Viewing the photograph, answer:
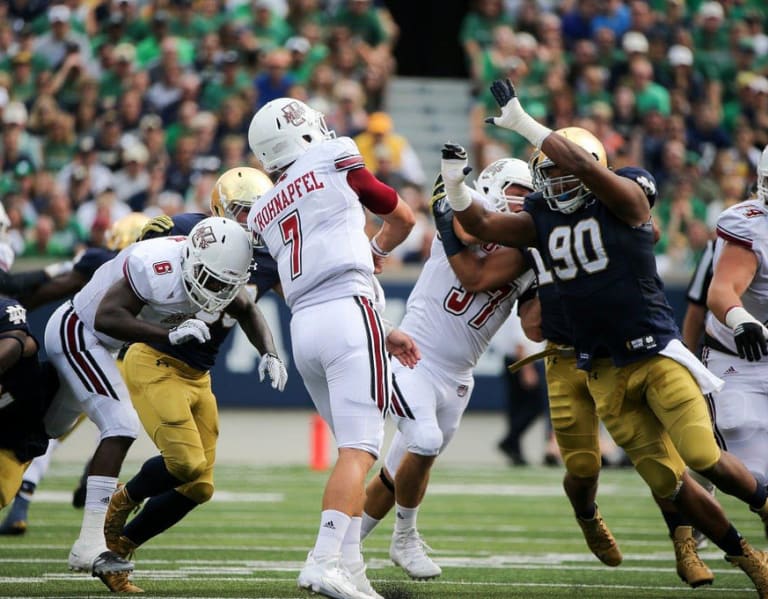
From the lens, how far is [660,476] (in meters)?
5.44

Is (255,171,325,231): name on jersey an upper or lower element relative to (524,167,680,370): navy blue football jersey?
upper

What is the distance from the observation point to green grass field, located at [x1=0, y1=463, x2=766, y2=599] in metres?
5.83

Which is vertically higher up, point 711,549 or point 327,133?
point 327,133

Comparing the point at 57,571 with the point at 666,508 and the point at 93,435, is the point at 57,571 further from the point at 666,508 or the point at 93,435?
the point at 93,435

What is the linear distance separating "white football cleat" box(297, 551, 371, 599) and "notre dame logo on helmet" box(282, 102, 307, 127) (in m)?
1.75

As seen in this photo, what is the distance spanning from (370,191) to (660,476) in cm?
157

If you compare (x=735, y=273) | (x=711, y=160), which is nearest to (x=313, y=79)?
(x=711, y=160)

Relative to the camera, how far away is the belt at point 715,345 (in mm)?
6289

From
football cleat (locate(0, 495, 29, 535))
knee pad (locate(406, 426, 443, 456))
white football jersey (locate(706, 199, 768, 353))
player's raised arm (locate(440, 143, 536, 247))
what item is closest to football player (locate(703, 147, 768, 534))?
white football jersey (locate(706, 199, 768, 353))

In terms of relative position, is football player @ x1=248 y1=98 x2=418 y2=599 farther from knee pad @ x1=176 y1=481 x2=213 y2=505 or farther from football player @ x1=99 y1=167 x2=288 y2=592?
knee pad @ x1=176 y1=481 x2=213 y2=505

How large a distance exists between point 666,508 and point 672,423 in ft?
3.40

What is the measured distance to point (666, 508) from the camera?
20.4 ft

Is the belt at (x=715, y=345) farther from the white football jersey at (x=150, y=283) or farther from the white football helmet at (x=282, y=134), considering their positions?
the white football jersey at (x=150, y=283)

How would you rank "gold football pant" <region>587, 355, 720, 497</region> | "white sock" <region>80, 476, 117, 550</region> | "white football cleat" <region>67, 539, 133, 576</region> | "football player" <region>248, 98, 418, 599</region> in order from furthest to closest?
"white sock" <region>80, 476, 117, 550</region> → "white football cleat" <region>67, 539, 133, 576</region> → "gold football pant" <region>587, 355, 720, 497</region> → "football player" <region>248, 98, 418, 599</region>
